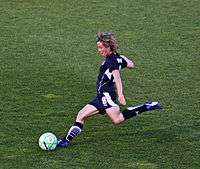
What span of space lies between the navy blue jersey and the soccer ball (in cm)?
118

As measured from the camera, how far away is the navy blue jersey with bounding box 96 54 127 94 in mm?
10617

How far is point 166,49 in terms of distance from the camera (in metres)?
18.1

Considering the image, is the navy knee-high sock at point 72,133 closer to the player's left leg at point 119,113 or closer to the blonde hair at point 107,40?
the player's left leg at point 119,113

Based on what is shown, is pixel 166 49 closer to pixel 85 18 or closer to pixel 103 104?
pixel 85 18

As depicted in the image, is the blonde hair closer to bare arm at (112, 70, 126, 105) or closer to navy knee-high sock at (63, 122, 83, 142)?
bare arm at (112, 70, 126, 105)

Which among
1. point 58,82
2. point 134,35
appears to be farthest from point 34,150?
point 134,35

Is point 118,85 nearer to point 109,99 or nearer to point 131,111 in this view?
point 109,99

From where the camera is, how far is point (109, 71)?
34.8 ft

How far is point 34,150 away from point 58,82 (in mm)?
4457

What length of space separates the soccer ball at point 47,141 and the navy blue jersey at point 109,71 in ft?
3.86

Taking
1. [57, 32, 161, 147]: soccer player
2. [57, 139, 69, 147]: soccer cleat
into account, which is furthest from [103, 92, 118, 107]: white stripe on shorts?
[57, 139, 69, 147]: soccer cleat

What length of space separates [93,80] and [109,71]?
443 centimetres

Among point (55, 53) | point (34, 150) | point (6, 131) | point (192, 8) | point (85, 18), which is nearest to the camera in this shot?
point (34, 150)

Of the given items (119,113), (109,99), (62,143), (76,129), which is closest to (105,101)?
(109,99)
